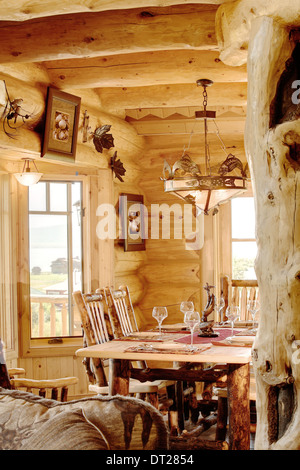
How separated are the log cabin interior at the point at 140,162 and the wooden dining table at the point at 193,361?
105 cm

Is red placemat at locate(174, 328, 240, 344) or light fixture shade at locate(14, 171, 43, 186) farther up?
light fixture shade at locate(14, 171, 43, 186)

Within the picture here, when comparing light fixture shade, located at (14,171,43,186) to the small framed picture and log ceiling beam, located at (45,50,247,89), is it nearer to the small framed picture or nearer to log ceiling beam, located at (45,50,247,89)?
the small framed picture

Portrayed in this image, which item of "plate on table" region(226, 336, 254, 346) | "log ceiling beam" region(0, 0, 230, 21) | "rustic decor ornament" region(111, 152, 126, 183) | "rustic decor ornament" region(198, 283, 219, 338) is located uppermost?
"log ceiling beam" region(0, 0, 230, 21)

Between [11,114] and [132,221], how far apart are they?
2.28 metres

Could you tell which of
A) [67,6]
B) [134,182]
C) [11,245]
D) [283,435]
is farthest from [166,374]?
[134,182]

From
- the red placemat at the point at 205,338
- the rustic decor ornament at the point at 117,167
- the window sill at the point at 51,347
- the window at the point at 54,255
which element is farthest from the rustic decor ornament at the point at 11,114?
the window sill at the point at 51,347

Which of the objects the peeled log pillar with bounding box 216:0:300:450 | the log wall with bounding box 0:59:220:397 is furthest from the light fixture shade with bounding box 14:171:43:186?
the peeled log pillar with bounding box 216:0:300:450

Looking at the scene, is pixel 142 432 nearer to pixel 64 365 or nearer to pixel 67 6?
pixel 67 6

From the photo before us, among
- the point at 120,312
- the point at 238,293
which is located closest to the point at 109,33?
the point at 120,312

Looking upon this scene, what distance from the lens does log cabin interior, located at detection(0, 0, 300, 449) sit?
239 cm

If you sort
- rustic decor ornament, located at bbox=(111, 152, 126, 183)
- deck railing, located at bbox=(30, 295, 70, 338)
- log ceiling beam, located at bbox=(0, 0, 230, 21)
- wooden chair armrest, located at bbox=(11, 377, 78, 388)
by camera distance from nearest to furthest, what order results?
1. log ceiling beam, located at bbox=(0, 0, 230, 21)
2. wooden chair armrest, located at bbox=(11, 377, 78, 388)
3. deck railing, located at bbox=(30, 295, 70, 338)
4. rustic decor ornament, located at bbox=(111, 152, 126, 183)

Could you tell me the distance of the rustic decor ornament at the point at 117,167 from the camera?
5.66 metres

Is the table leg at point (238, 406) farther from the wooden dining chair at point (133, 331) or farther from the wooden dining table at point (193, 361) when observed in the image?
the wooden dining chair at point (133, 331)

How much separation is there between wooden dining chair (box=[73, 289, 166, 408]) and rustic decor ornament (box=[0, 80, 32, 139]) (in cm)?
Answer: 127
